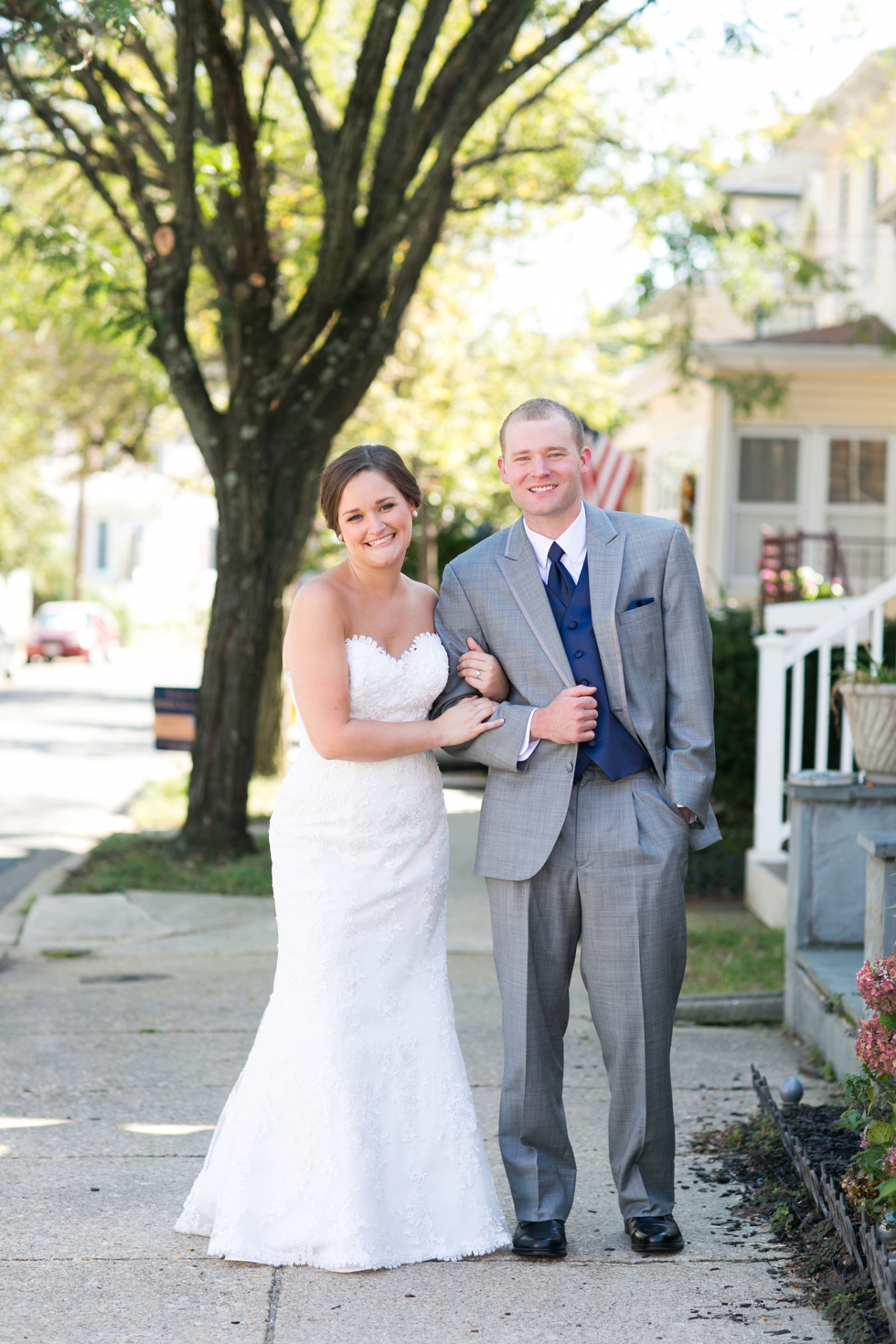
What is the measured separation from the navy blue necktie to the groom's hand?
25 centimetres

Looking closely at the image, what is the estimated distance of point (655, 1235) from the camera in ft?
12.0

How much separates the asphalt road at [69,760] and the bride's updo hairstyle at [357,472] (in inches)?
246

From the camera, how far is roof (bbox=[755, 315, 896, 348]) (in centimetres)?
1528

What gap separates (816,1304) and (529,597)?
182 centimetres

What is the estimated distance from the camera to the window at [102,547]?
60.8 m

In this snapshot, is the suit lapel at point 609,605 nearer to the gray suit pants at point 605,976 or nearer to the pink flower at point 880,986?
the gray suit pants at point 605,976

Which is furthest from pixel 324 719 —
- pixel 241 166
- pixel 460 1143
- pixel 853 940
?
pixel 241 166

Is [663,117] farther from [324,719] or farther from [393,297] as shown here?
[324,719]

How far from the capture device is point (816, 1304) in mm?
3373

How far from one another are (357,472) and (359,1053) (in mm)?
1502

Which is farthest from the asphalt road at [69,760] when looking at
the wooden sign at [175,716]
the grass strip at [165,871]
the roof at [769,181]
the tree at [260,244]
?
the roof at [769,181]

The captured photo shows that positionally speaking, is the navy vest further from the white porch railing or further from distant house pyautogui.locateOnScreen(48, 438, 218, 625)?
distant house pyautogui.locateOnScreen(48, 438, 218, 625)

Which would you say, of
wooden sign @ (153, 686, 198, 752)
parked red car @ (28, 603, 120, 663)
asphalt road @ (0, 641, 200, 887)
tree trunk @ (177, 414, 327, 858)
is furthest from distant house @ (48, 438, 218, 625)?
tree trunk @ (177, 414, 327, 858)

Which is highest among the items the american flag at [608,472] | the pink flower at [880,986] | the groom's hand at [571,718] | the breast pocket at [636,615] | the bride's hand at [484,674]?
the american flag at [608,472]
